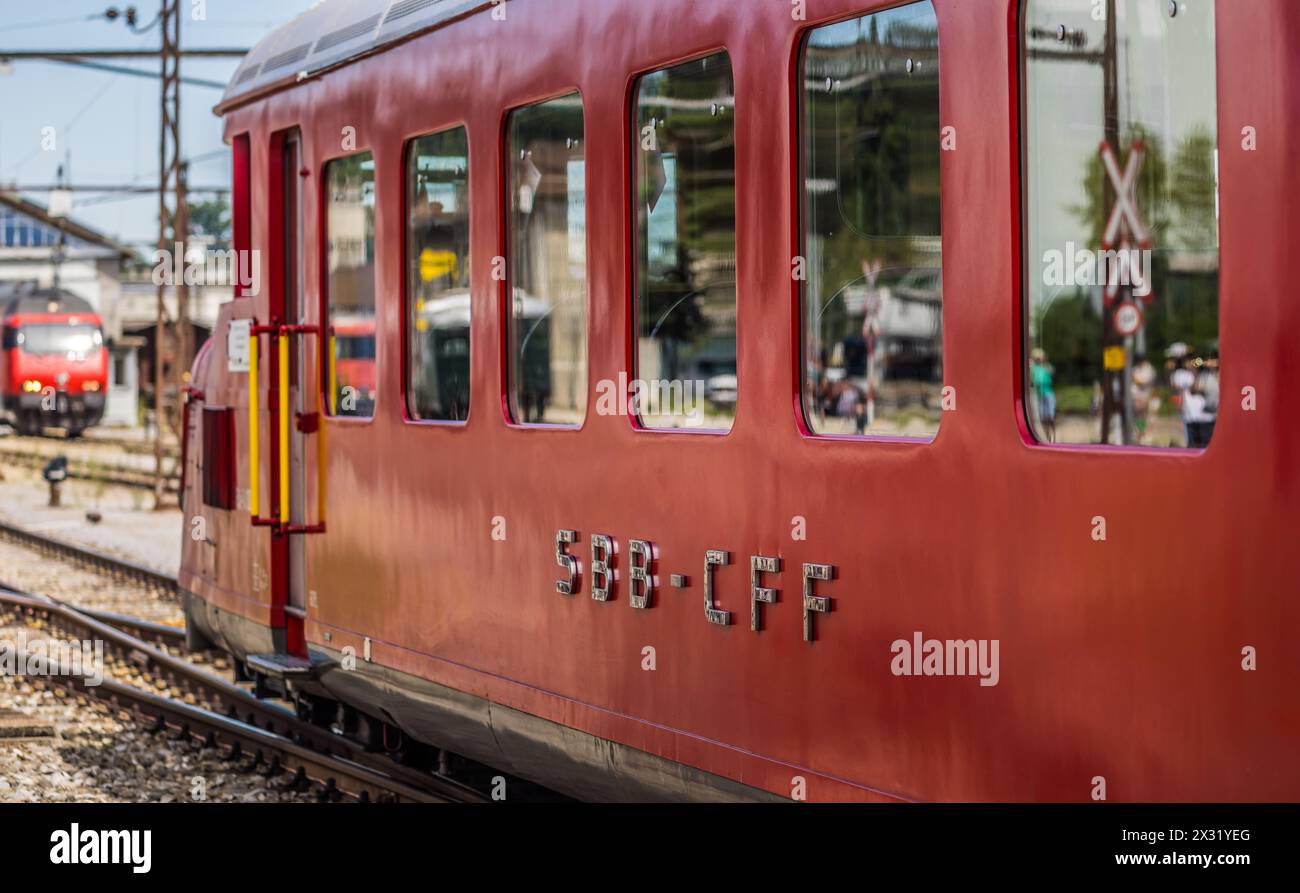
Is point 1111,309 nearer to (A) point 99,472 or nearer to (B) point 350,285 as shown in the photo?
(B) point 350,285

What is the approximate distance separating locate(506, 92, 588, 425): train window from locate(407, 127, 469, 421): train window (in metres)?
0.32

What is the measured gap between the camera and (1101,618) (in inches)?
131

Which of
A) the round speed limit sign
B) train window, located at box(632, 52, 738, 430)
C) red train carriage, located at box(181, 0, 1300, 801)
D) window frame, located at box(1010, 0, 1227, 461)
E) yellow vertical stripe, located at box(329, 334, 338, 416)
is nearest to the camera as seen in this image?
red train carriage, located at box(181, 0, 1300, 801)

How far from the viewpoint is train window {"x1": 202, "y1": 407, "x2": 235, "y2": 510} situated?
25.4ft

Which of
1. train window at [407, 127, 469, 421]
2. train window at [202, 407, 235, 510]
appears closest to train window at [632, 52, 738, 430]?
train window at [407, 127, 469, 421]

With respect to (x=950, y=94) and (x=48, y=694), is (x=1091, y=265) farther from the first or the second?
(x=48, y=694)

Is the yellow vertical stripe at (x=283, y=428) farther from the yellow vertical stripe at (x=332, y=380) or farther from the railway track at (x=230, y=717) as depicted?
the railway track at (x=230, y=717)

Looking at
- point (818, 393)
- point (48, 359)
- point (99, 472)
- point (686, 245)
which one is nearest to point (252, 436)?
point (686, 245)

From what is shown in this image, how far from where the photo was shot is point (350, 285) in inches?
261

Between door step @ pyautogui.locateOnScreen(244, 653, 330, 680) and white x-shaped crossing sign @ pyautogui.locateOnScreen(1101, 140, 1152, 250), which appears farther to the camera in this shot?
door step @ pyautogui.locateOnScreen(244, 653, 330, 680)

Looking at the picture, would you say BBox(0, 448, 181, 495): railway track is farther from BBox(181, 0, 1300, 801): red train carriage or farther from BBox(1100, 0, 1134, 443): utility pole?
BBox(1100, 0, 1134, 443): utility pole

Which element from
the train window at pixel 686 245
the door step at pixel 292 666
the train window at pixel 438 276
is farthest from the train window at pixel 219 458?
the train window at pixel 686 245

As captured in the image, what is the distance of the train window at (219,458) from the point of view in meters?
7.75
